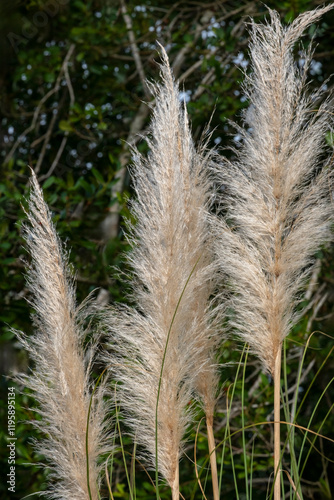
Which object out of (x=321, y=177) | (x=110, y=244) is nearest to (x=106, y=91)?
(x=110, y=244)

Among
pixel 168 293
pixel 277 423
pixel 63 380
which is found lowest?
pixel 277 423

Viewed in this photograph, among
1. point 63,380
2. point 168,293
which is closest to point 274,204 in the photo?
point 168,293

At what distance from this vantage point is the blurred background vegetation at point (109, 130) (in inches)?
98.3

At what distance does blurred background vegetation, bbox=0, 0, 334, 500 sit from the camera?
8.19 ft

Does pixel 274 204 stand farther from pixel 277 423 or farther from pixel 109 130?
pixel 109 130

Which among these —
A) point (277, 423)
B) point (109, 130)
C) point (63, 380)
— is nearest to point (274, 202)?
point (277, 423)

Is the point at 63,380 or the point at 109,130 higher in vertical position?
the point at 109,130

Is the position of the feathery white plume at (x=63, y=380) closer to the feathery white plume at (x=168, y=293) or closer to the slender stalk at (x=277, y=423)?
the feathery white plume at (x=168, y=293)

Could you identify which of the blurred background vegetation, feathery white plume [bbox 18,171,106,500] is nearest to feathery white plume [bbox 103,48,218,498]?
feathery white plume [bbox 18,171,106,500]

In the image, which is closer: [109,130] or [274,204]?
[274,204]

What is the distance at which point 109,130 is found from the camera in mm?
3090

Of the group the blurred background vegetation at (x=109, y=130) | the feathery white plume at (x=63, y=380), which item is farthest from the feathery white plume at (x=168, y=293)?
the blurred background vegetation at (x=109, y=130)

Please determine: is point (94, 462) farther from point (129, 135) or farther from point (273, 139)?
point (129, 135)

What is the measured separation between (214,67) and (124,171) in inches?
24.5
